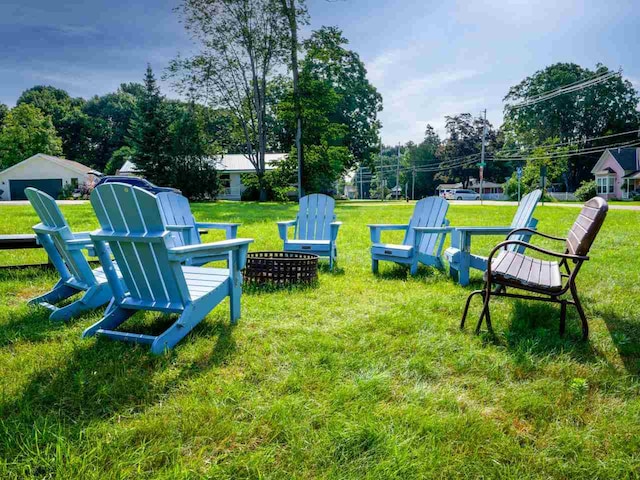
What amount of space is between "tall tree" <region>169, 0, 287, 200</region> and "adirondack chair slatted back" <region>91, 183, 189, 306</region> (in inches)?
821

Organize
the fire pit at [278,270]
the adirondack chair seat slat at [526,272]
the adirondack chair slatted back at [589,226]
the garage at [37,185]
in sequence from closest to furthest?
1. the adirondack chair slatted back at [589,226]
2. the adirondack chair seat slat at [526,272]
3. the fire pit at [278,270]
4. the garage at [37,185]

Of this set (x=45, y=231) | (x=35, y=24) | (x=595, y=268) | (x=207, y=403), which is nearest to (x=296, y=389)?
(x=207, y=403)

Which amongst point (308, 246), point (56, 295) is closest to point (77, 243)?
point (56, 295)

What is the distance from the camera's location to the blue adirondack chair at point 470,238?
166 inches

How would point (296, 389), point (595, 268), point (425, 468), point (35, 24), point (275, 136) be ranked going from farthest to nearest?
point (275, 136)
point (35, 24)
point (595, 268)
point (296, 389)
point (425, 468)

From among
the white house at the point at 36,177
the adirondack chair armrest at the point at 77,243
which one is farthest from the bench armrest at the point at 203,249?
the white house at the point at 36,177

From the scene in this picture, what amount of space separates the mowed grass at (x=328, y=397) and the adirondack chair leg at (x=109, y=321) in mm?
67

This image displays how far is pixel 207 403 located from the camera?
2.02m

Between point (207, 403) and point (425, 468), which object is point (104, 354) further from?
point (425, 468)

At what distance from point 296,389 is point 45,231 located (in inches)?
96.0

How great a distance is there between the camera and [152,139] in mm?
23625

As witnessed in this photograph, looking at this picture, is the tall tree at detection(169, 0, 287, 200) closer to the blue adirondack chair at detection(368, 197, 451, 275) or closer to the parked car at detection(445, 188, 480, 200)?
the blue adirondack chair at detection(368, 197, 451, 275)

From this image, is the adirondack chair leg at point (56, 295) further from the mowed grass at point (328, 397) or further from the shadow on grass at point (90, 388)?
the shadow on grass at point (90, 388)

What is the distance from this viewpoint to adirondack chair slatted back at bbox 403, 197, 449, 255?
5.24 metres
